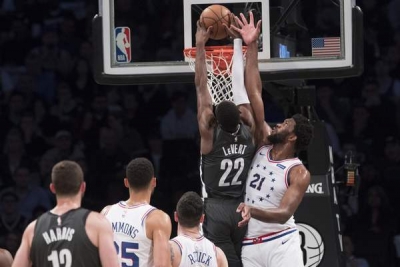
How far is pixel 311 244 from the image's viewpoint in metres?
9.98

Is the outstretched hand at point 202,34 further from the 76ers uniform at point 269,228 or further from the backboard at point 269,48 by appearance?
the 76ers uniform at point 269,228

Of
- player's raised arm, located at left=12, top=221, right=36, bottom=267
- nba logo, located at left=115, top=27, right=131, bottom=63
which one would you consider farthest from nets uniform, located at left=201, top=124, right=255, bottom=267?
player's raised arm, located at left=12, top=221, right=36, bottom=267

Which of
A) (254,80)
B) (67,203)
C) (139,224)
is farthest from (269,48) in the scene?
(67,203)

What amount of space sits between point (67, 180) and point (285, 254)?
2.56m

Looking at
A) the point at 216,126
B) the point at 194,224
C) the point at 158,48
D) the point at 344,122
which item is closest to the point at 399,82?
the point at 344,122

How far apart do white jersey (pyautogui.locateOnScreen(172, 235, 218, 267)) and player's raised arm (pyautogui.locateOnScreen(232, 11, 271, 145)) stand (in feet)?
4.74

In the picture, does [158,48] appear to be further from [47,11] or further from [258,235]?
[258,235]

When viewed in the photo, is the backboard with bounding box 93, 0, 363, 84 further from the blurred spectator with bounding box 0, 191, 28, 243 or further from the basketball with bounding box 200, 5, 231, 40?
the blurred spectator with bounding box 0, 191, 28, 243

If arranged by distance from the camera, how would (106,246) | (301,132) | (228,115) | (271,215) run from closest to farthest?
1. (106,246)
2. (271,215)
3. (228,115)
4. (301,132)

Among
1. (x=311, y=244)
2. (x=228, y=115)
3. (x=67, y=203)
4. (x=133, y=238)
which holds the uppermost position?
(x=228, y=115)

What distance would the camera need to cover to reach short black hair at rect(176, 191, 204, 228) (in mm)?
7324

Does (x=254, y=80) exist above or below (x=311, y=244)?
above

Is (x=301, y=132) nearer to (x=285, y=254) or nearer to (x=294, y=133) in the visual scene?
(x=294, y=133)

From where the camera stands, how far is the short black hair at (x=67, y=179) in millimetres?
6273
